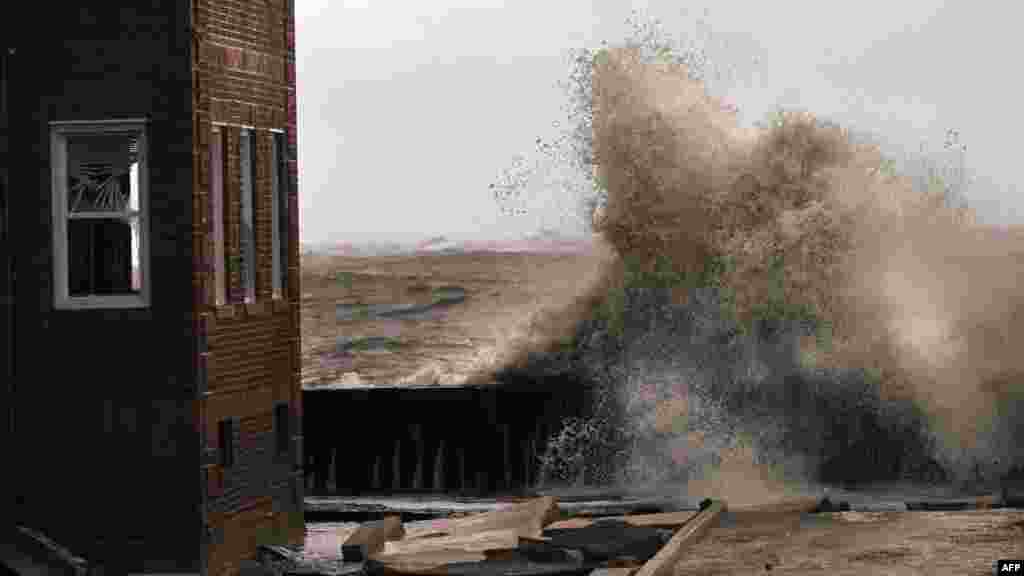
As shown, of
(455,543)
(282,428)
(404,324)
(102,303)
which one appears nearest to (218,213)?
(102,303)

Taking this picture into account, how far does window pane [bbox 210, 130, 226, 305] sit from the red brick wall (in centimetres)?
9

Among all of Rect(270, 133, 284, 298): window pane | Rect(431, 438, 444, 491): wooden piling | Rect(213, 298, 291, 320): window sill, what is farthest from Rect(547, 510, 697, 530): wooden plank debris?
Rect(431, 438, 444, 491): wooden piling

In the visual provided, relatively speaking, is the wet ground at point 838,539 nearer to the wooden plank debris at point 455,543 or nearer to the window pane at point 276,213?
the wooden plank debris at point 455,543

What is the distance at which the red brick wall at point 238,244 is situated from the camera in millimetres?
27094

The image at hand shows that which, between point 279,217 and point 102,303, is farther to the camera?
point 279,217

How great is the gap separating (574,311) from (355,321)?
34549mm

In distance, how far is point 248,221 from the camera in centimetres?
2942

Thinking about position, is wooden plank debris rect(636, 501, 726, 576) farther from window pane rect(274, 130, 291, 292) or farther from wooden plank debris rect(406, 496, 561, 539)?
Result: window pane rect(274, 130, 291, 292)

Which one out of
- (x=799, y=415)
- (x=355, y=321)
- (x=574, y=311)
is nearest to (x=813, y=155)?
(x=799, y=415)

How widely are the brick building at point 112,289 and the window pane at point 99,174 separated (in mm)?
18

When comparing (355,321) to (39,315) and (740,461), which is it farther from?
(39,315)

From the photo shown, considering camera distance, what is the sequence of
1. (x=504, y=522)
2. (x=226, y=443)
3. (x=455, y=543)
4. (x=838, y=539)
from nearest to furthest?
(x=226, y=443) < (x=455, y=543) < (x=504, y=522) < (x=838, y=539)

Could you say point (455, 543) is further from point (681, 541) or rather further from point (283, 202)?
point (283, 202)

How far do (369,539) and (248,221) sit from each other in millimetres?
3475
